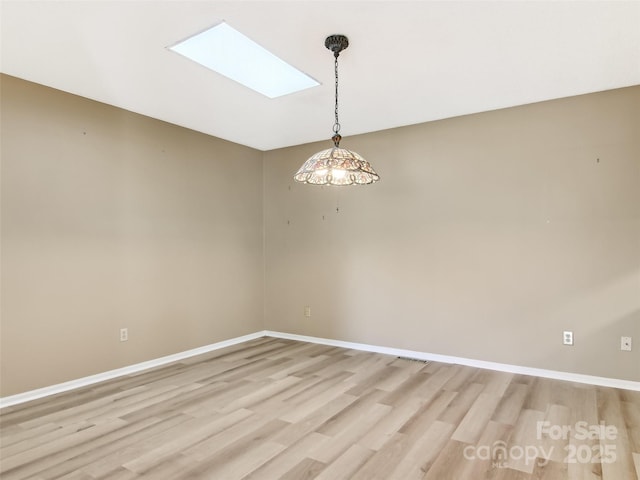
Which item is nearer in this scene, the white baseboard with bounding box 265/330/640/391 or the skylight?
the skylight

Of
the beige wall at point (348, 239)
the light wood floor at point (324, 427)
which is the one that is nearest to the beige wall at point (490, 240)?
the beige wall at point (348, 239)

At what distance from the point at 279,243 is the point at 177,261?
4.93 ft

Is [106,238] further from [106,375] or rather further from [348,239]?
[348,239]

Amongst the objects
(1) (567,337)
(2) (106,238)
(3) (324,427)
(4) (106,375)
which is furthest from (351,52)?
(4) (106,375)

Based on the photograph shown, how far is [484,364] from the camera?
3.87 m

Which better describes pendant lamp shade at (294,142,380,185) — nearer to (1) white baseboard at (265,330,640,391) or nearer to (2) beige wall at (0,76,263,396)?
(2) beige wall at (0,76,263,396)

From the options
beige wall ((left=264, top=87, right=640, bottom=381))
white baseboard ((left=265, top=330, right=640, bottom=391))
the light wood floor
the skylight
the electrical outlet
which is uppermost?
the skylight

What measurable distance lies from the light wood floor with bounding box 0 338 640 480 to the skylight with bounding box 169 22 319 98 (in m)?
2.65

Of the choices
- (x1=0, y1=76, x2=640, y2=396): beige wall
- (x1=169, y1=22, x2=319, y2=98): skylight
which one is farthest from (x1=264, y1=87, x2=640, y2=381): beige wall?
(x1=169, y1=22, x2=319, y2=98): skylight

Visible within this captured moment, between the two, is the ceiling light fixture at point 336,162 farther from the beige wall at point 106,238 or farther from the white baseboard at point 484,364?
the white baseboard at point 484,364

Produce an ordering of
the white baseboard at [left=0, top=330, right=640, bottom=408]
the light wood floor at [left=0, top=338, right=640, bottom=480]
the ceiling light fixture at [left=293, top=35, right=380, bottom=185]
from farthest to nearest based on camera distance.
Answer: the white baseboard at [left=0, top=330, right=640, bottom=408]
the ceiling light fixture at [left=293, top=35, right=380, bottom=185]
the light wood floor at [left=0, top=338, right=640, bottom=480]

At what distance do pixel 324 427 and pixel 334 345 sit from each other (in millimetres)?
2215

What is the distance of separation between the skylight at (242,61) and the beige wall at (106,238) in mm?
1392

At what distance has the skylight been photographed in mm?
2678
